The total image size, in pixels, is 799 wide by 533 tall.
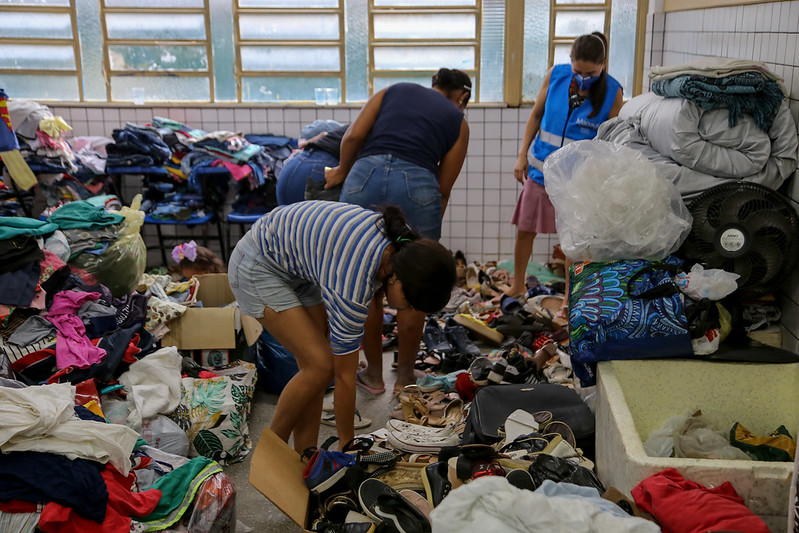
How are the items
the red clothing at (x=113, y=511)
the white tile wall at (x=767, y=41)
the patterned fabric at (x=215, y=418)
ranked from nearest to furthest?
the red clothing at (x=113, y=511) → the white tile wall at (x=767, y=41) → the patterned fabric at (x=215, y=418)

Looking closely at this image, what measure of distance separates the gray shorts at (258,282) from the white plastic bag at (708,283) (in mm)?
1417

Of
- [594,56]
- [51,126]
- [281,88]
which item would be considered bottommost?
[51,126]

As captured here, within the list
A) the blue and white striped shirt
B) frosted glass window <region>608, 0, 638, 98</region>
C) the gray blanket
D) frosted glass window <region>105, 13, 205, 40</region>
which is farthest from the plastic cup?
the blue and white striped shirt

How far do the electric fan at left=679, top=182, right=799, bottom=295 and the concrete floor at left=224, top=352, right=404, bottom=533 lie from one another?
1646 millimetres

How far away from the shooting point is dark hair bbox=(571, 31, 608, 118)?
4297 mm

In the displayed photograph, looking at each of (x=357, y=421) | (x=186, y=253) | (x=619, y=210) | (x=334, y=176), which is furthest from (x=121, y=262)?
(x=619, y=210)

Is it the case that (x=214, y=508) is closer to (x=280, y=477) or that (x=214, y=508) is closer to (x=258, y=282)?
(x=280, y=477)

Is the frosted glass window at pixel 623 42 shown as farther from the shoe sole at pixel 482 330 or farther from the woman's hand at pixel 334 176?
the woman's hand at pixel 334 176

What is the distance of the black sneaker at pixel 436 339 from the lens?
4.33 meters

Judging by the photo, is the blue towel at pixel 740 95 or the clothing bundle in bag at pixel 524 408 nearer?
the clothing bundle in bag at pixel 524 408

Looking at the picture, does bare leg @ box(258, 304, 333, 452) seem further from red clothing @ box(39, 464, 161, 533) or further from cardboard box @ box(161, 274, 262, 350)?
cardboard box @ box(161, 274, 262, 350)

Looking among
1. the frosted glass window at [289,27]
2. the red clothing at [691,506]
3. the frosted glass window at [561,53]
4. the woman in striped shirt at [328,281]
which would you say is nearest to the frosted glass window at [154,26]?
the frosted glass window at [289,27]

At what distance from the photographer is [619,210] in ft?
9.62

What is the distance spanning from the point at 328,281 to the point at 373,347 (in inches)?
51.2
